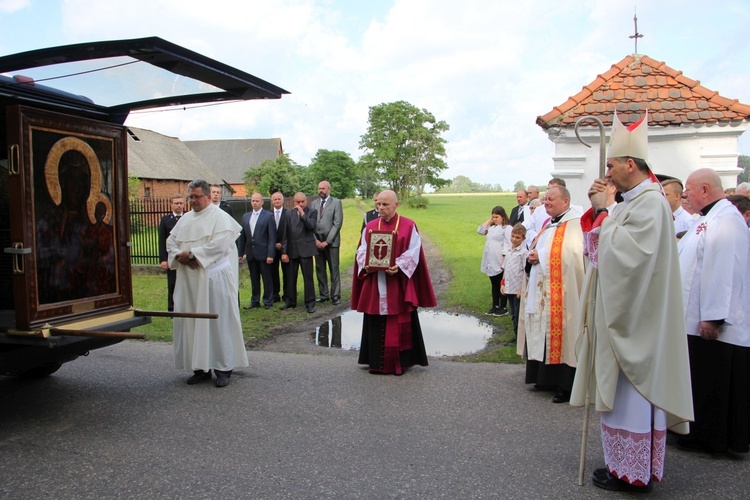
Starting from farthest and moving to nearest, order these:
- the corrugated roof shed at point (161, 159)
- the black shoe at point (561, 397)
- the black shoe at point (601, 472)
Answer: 1. the corrugated roof shed at point (161, 159)
2. the black shoe at point (561, 397)
3. the black shoe at point (601, 472)

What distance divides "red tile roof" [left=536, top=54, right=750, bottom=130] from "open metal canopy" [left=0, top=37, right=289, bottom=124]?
220 inches

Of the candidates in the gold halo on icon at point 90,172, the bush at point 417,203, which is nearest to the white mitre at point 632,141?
the gold halo on icon at point 90,172

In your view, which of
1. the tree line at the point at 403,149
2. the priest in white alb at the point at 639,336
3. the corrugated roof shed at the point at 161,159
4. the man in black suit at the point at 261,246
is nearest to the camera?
the priest in white alb at the point at 639,336

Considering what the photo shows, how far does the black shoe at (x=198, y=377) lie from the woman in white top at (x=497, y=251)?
5.55 m

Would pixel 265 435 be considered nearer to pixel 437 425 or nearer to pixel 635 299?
pixel 437 425

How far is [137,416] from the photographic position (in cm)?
559

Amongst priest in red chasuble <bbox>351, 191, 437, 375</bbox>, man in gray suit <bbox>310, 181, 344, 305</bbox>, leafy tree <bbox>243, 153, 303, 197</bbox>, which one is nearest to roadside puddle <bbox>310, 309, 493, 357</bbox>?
man in gray suit <bbox>310, 181, 344, 305</bbox>

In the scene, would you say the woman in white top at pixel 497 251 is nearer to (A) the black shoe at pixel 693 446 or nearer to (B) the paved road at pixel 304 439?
(B) the paved road at pixel 304 439

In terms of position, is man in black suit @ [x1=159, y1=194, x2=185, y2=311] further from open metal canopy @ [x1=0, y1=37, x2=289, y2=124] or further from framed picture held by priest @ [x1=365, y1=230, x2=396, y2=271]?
framed picture held by priest @ [x1=365, y1=230, x2=396, y2=271]

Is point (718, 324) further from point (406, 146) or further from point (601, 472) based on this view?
point (406, 146)

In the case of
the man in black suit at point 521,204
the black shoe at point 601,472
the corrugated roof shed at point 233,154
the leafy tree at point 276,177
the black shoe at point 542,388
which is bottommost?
the black shoe at point 542,388

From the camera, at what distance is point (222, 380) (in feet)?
21.5

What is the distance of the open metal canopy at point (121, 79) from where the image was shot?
4.78 meters

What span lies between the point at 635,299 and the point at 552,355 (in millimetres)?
2262
